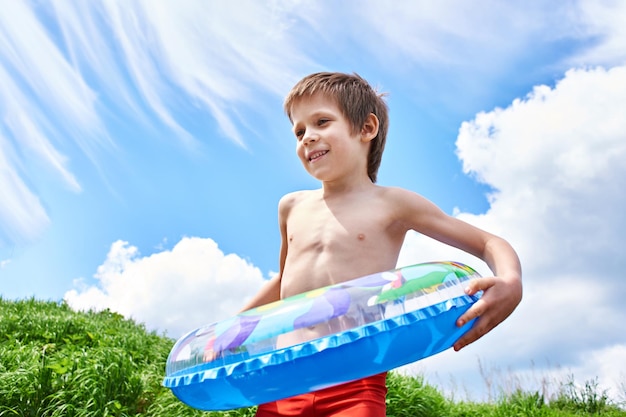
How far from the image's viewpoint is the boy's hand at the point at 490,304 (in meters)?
2.40

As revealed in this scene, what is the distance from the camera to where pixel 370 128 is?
10.3ft

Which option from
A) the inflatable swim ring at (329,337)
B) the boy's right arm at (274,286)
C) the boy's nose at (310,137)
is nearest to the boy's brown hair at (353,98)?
the boy's nose at (310,137)

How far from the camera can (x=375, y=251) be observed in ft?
9.16

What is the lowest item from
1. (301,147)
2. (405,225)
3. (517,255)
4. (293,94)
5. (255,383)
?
(255,383)

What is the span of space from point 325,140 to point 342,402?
110 cm

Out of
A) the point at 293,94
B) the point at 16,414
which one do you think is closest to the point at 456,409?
the point at 16,414

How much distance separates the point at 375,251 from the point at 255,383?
80 centimetres

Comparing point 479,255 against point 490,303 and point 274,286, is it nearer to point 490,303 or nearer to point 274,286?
point 490,303

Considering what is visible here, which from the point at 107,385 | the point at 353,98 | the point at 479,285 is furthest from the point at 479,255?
the point at 107,385

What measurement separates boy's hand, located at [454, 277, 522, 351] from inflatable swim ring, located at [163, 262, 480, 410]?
36 mm

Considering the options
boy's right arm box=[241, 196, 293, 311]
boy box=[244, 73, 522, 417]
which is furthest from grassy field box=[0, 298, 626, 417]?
boy box=[244, 73, 522, 417]

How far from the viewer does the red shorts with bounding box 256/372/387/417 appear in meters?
2.53

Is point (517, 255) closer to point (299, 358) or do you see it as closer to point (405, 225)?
point (405, 225)

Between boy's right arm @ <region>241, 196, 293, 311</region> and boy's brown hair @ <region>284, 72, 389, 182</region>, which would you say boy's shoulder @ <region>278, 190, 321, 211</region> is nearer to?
boy's right arm @ <region>241, 196, 293, 311</region>
